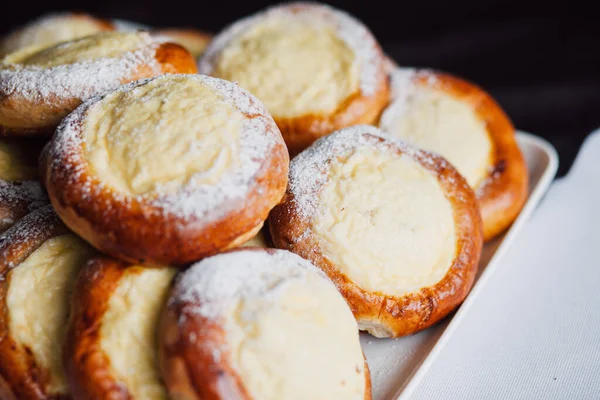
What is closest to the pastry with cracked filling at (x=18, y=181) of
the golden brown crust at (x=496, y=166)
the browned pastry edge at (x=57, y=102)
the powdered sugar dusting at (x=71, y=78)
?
the browned pastry edge at (x=57, y=102)

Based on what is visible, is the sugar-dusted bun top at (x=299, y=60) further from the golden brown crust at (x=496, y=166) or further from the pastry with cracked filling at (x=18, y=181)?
the pastry with cracked filling at (x=18, y=181)

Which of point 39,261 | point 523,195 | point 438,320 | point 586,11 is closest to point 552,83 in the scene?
point 586,11

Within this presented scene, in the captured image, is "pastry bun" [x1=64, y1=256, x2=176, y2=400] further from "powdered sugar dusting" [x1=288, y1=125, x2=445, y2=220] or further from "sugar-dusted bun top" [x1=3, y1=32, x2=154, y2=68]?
"sugar-dusted bun top" [x1=3, y1=32, x2=154, y2=68]

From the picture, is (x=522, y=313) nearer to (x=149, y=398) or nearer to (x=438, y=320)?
(x=438, y=320)

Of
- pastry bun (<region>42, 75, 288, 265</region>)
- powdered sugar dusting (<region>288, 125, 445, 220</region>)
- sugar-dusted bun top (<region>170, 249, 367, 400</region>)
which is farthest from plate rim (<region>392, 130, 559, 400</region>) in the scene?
pastry bun (<region>42, 75, 288, 265</region>)

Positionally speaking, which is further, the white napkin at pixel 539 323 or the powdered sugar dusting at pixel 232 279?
the white napkin at pixel 539 323

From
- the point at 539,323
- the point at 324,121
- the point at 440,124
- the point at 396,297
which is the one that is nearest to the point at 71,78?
the point at 324,121
